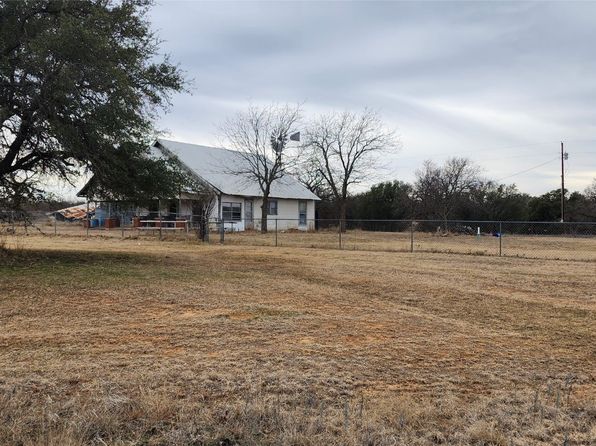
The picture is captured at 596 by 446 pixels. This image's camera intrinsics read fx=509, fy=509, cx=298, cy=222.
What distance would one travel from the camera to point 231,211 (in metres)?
36.2

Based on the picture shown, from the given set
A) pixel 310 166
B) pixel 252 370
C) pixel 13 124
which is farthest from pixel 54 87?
pixel 310 166

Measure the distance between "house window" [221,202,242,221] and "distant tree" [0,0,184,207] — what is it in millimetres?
22071

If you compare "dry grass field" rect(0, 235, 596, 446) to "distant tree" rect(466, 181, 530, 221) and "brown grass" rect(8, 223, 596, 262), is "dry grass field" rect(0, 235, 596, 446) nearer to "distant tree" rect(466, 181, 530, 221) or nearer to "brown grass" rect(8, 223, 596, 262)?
"brown grass" rect(8, 223, 596, 262)

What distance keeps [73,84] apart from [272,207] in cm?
2880

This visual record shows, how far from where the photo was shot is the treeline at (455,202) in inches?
1879

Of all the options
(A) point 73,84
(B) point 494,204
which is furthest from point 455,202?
(A) point 73,84

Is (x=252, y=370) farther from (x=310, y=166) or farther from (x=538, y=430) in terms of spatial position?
(x=310, y=166)

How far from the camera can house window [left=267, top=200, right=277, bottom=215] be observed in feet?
129

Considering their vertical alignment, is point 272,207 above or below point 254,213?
above

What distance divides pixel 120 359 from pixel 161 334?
1.09 metres

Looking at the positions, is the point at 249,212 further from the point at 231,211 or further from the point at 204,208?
the point at 204,208

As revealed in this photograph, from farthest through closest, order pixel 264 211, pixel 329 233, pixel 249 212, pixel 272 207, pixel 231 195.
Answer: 1. pixel 272 207
2. pixel 249 212
3. pixel 329 233
4. pixel 264 211
5. pixel 231 195

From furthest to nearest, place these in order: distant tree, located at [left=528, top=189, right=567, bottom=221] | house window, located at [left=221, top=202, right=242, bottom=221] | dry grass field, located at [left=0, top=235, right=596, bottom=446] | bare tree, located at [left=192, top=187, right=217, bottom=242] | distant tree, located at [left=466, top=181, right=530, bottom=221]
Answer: distant tree, located at [left=528, top=189, right=567, bottom=221] → distant tree, located at [left=466, top=181, right=530, bottom=221] → house window, located at [left=221, top=202, right=242, bottom=221] → bare tree, located at [left=192, top=187, right=217, bottom=242] → dry grass field, located at [left=0, top=235, right=596, bottom=446]

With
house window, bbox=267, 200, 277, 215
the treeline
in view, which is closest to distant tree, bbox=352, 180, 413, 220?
the treeline
